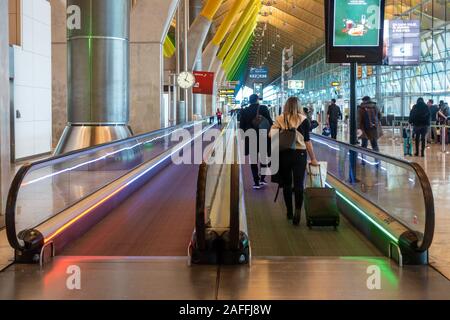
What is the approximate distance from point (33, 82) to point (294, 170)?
1240 cm

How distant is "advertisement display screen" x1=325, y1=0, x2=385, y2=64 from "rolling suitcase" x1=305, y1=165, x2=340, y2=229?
2962 mm

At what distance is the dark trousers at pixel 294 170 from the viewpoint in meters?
8.34

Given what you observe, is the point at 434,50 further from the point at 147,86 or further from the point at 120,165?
the point at 120,165

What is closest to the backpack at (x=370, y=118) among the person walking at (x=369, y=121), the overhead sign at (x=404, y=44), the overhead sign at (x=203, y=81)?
the person walking at (x=369, y=121)

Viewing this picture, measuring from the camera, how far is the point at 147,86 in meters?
22.2

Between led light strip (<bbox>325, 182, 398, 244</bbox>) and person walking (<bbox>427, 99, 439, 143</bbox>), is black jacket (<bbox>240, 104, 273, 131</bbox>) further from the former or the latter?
person walking (<bbox>427, 99, 439, 143</bbox>)

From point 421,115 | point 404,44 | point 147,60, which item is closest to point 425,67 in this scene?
point 404,44

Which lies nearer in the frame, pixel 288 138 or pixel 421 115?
→ pixel 288 138

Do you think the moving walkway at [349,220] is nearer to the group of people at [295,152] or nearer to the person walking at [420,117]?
the group of people at [295,152]

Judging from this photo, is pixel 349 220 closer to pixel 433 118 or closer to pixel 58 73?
pixel 58 73

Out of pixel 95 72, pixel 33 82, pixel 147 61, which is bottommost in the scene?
pixel 95 72

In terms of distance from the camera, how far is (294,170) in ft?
27.6

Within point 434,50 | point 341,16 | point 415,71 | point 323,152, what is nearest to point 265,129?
point 323,152
